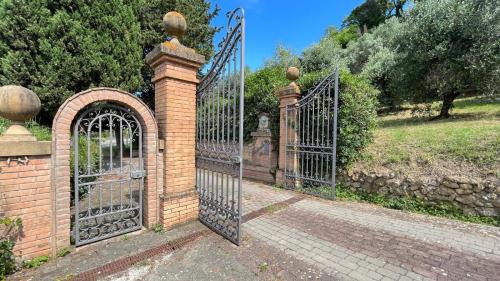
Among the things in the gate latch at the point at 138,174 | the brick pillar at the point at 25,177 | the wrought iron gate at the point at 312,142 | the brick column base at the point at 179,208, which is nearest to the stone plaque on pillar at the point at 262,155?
the wrought iron gate at the point at 312,142

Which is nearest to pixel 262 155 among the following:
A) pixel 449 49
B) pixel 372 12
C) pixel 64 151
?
pixel 64 151

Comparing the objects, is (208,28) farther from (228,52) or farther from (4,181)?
(4,181)

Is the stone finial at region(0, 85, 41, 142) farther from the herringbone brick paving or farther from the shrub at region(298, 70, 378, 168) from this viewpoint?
the shrub at region(298, 70, 378, 168)

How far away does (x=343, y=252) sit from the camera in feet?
10.5

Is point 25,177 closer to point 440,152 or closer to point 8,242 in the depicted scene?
point 8,242

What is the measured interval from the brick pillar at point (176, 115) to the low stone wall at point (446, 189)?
4134mm

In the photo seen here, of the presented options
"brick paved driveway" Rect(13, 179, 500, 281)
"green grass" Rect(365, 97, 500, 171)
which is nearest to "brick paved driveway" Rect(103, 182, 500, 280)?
"brick paved driveway" Rect(13, 179, 500, 281)

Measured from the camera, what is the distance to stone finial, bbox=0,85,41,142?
2703 mm

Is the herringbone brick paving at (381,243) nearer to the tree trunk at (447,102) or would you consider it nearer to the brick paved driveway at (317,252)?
the brick paved driveway at (317,252)

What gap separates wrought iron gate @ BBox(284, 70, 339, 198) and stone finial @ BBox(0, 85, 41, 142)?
210 inches

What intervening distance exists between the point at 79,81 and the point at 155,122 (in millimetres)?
6306

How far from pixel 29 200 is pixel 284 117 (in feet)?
18.5

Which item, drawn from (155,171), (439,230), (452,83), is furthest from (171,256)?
(452,83)

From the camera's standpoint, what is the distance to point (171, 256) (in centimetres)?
310
